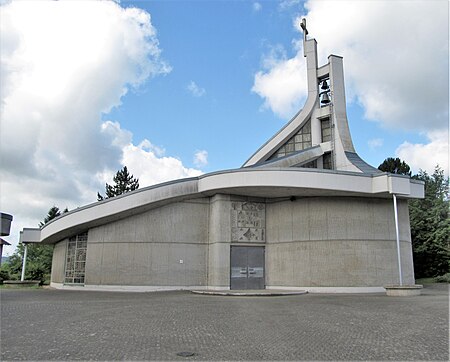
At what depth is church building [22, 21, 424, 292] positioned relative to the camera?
21141 millimetres

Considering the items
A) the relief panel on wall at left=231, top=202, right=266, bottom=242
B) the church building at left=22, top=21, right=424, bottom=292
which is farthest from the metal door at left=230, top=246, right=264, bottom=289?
the relief panel on wall at left=231, top=202, right=266, bottom=242

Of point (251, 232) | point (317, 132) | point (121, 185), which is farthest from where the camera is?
point (121, 185)

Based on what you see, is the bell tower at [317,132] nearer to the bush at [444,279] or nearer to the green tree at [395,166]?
the bush at [444,279]

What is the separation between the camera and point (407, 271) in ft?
71.2

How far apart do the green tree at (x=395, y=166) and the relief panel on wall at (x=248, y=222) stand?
25353 mm

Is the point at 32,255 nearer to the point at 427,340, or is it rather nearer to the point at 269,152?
the point at 269,152

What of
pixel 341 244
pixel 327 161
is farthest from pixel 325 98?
pixel 341 244

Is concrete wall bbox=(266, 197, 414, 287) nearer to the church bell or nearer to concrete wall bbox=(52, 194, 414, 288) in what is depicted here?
concrete wall bbox=(52, 194, 414, 288)

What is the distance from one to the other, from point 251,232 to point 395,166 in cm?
2738

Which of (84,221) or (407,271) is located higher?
(84,221)

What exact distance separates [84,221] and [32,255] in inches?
1141

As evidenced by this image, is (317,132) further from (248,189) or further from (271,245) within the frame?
(271,245)

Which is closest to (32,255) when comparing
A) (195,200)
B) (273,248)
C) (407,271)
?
(195,200)

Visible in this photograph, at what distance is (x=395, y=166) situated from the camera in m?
44.2
